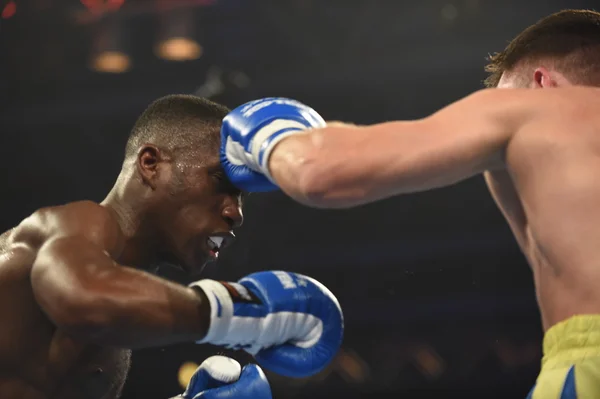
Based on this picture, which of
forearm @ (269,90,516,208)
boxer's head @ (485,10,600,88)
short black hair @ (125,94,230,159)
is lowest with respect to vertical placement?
short black hair @ (125,94,230,159)

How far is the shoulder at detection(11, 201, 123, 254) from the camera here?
1639 mm

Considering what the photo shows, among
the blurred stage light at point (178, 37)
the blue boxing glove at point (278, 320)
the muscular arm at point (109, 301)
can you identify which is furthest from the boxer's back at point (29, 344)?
the blurred stage light at point (178, 37)

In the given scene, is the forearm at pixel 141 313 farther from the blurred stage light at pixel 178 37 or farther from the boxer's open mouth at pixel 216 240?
the blurred stage light at pixel 178 37

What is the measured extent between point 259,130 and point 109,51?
4.19 meters

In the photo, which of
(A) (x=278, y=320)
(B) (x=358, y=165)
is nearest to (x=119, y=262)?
(A) (x=278, y=320)

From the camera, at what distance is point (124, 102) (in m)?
5.62

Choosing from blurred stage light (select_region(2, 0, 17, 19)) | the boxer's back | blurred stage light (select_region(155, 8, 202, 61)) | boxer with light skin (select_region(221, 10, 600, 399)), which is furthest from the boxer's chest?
blurred stage light (select_region(2, 0, 17, 19))

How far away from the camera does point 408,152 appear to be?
1354 millimetres

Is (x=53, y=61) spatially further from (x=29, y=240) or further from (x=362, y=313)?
(x=29, y=240)

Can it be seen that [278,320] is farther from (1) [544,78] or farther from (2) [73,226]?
(1) [544,78]

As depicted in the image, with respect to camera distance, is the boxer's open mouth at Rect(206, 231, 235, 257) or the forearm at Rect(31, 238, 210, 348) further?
the boxer's open mouth at Rect(206, 231, 235, 257)

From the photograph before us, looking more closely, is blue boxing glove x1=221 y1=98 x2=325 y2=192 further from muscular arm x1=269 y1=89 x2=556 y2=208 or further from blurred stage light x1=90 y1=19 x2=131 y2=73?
blurred stage light x1=90 y1=19 x2=131 y2=73

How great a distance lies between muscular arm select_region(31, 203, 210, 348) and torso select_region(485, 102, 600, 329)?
0.69m

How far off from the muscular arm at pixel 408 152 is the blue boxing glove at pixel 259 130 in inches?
4.0
